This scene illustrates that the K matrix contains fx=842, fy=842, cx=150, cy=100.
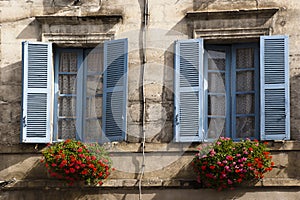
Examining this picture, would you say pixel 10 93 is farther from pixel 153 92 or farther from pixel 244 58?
pixel 244 58

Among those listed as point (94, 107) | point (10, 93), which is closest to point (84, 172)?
point (94, 107)

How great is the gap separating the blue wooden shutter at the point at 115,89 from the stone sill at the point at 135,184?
2.17ft

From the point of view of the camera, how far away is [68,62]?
12.9 m

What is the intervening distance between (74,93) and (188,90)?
5.86 feet

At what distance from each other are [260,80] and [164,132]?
1.58 metres

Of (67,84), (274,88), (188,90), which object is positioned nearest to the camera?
(274,88)

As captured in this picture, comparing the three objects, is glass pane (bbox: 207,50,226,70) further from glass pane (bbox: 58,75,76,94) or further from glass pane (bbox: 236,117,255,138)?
glass pane (bbox: 58,75,76,94)

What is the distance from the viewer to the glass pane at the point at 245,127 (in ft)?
40.4

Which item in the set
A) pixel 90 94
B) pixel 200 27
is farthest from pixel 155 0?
pixel 90 94

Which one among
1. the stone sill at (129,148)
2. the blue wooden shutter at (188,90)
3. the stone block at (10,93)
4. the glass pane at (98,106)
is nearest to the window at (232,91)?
the blue wooden shutter at (188,90)

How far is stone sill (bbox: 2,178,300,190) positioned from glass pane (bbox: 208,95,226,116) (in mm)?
1136

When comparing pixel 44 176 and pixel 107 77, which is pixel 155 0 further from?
pixel 44 176

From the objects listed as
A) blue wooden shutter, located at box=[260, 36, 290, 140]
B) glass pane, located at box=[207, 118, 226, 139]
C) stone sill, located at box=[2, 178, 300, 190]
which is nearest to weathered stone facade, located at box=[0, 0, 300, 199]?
stone sill, located at box=[2, 178, 300, 190]

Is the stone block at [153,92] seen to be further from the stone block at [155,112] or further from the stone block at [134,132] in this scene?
the stone block at [134,132]
